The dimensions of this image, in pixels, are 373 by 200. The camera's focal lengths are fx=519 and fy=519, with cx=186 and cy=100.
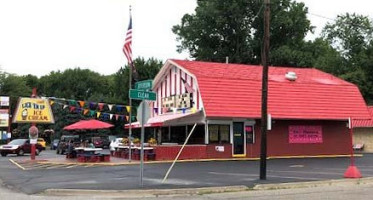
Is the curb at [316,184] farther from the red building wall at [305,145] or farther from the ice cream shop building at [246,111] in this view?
the red building wall at [305,145]

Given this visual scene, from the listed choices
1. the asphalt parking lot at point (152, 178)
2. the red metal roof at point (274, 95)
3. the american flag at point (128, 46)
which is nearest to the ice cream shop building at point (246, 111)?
the red metal roof at point (274, 95)

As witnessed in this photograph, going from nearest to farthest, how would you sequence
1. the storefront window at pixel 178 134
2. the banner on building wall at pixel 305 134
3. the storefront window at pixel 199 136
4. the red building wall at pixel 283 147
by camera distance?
1. the red building wall at pixel 283 147
2. the storefront window at pixel 199 136
3. the banner on building wall at pixel 305 134
4. the storefront window at pixel 178 134

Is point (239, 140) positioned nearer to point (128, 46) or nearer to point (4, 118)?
point (128, 46)

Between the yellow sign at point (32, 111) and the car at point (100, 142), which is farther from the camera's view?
the car at point (100, 142)

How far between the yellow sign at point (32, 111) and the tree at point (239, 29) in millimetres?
32501

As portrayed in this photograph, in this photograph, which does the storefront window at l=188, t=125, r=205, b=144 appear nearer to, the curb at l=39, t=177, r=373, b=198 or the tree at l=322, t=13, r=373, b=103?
the curb at l=39, t=177, r=373, b=198

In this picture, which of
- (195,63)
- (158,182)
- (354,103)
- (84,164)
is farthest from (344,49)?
(158,182)

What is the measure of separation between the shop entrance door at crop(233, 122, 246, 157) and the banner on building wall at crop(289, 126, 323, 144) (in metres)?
3.73

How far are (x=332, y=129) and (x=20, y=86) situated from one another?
2717 inches

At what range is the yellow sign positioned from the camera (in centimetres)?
3431

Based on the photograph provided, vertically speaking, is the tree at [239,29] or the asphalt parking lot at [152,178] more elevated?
the tree at [239,29]

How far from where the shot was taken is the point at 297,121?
1387 inches

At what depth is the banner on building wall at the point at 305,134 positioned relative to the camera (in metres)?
35.0

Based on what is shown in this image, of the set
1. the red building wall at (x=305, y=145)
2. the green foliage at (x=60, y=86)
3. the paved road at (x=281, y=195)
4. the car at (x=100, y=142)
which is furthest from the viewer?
the green foliage at (x=60, y=86)
